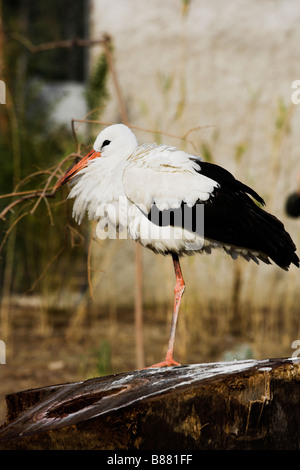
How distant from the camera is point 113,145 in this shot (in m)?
2.62

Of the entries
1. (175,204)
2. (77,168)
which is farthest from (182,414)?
(77,168)

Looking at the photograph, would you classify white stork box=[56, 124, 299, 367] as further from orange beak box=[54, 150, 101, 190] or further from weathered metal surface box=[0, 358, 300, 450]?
weathered metal surface box=[0, 358, 300, 450]

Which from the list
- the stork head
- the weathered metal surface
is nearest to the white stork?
the stork head

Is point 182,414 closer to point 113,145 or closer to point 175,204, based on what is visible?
point 175,204

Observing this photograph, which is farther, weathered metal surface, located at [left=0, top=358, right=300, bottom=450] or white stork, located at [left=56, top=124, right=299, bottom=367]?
white stork, located at [left=56, top=124, right=299, bottom=367]

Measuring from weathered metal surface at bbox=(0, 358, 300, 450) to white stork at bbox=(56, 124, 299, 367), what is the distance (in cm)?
38

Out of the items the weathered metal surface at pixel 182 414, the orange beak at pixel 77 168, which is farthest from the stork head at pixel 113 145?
the weathered metal surface at pixel 182 414

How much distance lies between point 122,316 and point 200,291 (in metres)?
0.93

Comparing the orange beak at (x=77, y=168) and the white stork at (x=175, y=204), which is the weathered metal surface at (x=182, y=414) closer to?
the white stork at (x=175, y=204)

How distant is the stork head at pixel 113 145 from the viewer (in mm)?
2607

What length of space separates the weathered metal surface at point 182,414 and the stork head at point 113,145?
81cm

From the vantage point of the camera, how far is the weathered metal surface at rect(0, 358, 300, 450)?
2072 millimetres

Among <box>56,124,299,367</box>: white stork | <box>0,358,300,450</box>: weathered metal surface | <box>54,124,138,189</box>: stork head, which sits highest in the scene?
<box>54,124,138,189</box>: stork head

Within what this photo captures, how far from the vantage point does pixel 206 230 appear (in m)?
2.57
